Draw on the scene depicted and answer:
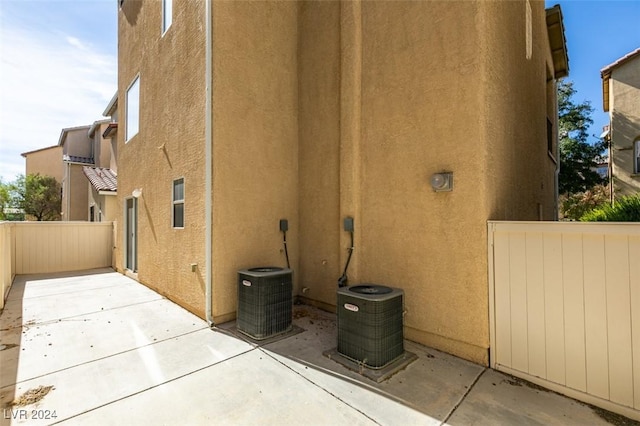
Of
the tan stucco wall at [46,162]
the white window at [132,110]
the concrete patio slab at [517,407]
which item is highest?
the tan stucco wall at [46,162]

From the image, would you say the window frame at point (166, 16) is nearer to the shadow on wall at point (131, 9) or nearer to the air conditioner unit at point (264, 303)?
the shadow on wall at point (131, 9)

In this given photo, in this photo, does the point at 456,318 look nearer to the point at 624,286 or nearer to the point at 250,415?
the point at 624,286

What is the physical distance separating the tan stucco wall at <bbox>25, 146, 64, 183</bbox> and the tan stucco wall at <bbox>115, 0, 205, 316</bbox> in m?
19.5

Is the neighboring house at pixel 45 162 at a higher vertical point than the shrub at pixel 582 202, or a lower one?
higher

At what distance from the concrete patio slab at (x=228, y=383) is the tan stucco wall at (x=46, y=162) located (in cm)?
2367

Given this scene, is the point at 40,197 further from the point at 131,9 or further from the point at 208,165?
the point at 208,165

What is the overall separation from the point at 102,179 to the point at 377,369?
1355 cm

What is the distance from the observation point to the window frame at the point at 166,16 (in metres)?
6.32

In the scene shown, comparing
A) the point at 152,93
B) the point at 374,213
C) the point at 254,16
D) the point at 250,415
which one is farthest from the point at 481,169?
the point at 152,93

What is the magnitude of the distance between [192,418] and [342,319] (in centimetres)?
189

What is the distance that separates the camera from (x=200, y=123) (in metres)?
5.06

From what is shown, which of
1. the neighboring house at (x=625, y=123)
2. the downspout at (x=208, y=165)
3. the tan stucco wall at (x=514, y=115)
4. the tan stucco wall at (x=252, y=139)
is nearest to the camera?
the tan stucco wall at (x=514, y=115)

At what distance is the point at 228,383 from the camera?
308 centimetres

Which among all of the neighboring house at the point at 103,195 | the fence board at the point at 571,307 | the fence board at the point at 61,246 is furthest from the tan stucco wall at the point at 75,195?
the fence board at the point at 571,307
